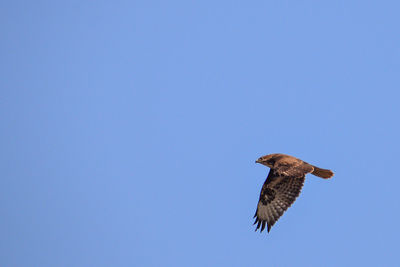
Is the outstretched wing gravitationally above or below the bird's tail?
below

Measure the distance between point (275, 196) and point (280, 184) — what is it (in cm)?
31

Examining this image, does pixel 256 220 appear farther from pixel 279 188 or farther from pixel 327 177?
pixel 327 177

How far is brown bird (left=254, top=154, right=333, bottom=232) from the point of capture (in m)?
12.5

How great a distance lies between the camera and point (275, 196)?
1345 centimetres

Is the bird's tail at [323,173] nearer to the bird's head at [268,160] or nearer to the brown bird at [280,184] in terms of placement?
the brown bird at [280,184]

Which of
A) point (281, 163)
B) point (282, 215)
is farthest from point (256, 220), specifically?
point (281, 163)

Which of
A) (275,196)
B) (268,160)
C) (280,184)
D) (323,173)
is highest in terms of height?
(268,160)

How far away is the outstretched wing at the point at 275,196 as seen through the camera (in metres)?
13.1

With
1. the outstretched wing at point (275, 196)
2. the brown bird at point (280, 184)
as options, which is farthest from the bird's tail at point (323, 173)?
the outstretched wing at point (275, 196)

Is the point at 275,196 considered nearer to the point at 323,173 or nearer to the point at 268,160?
the point at 268,160

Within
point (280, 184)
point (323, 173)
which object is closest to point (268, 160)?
point (280, 184)

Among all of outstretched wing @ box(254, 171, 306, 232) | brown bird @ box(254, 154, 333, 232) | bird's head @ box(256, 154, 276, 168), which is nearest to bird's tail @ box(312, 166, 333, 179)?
brown bird @ box(254, 154, 333, 232)

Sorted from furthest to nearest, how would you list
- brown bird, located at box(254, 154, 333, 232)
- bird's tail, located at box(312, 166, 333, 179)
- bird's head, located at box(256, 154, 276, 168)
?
bird's head, located at box(256, 154, 276, 168), bird's tail, located at box(312, 166, 333, 179), brown bird, located at box(254, 154, 333, 232)

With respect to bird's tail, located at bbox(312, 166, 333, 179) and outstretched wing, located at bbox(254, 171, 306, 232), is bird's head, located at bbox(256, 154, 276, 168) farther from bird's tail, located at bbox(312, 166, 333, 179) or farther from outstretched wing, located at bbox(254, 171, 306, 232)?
bird's tail, located at bbox(312, 166, 333, 179)
